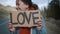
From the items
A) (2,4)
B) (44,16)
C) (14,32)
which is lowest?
(14,32)

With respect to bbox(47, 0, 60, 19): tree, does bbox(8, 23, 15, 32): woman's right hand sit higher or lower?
lower

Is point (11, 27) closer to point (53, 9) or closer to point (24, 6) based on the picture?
point (24, 6)

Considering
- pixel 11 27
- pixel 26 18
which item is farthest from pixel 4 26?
pixel 26 18

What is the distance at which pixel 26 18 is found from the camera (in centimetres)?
153

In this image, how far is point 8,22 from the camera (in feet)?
5.08

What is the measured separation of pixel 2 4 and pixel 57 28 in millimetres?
510

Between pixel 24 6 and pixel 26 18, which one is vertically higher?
pixel 24 6

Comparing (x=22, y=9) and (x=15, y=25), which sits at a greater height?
(x=22, y=9)

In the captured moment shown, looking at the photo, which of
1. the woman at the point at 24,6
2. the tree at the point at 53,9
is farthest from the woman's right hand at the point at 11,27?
the tree at the point at 53,9

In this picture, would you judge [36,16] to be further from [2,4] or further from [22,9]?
[2,4]

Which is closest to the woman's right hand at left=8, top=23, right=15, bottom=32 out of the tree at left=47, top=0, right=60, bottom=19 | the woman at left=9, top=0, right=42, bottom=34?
the woman at left=9, top=0, right=42, bottom=34

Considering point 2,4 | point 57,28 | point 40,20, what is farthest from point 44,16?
point 2,4

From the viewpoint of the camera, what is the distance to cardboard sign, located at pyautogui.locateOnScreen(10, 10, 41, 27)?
153cm

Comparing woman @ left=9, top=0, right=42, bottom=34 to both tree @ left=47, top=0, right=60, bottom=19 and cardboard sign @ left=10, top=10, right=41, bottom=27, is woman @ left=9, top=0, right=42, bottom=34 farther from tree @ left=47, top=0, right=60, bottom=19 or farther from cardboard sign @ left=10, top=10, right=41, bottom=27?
tree @ left=47, top=0, right=60, bottom=19
